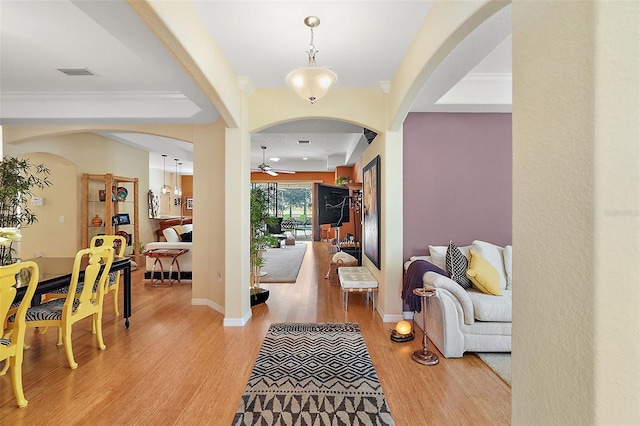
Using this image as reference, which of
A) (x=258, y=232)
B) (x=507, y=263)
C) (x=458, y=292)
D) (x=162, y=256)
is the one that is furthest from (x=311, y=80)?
(x=162, y=256)

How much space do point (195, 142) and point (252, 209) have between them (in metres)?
1.31

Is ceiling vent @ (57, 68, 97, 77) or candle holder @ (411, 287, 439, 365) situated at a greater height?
ceiling vent @ (57, 68, 97, 77)

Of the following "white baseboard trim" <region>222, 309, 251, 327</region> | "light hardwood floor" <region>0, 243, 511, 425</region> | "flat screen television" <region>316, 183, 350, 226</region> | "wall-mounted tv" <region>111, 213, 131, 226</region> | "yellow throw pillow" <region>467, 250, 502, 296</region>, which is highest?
"flat screen television" <region>316, 183, 350, 226</region>

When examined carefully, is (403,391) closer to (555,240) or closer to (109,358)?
(555,240)

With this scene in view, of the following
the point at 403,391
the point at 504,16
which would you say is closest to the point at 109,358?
the point at 403,391

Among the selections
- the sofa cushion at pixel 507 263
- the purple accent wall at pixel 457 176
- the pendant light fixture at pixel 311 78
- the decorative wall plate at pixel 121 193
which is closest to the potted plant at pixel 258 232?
the purple accent wall at pixel 457 176

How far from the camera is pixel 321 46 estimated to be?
9.47ft

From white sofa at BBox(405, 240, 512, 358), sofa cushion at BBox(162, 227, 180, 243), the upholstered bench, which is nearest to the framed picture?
the upholstered bench

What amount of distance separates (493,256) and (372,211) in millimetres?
1661

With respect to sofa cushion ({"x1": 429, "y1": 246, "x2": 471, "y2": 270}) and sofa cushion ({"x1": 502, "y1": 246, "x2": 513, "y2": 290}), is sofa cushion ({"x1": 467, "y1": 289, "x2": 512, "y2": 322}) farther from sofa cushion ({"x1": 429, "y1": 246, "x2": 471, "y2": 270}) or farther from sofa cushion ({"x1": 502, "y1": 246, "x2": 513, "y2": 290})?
sofa cushion ({"x1": 429, "y1": 246, "x2": 471, "y2": 270})

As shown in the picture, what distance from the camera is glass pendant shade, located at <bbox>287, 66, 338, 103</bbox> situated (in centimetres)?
243

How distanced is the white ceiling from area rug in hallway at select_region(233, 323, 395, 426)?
8.60 ft

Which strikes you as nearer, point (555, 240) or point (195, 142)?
point (555, 240)

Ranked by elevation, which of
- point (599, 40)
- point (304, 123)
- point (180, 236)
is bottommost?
point (180, 236)
